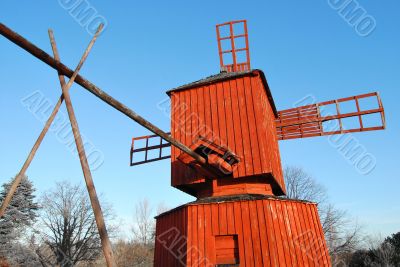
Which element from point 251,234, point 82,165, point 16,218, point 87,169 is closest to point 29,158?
point 82,165

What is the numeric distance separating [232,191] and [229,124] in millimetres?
2384

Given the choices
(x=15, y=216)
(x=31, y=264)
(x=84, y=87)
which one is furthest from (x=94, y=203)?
(x=15, y=216)

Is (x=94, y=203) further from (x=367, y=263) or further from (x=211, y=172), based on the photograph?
(x=367, y=263)

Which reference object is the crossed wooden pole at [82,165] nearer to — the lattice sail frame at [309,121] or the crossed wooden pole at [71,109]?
the crossed wooden pole at [71,109]

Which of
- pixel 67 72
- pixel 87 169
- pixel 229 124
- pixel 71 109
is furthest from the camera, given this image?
pixel 229 124

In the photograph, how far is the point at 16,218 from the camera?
33781mm

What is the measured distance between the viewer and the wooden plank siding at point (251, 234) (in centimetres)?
915

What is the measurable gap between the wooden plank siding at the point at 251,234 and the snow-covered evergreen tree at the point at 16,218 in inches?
1095

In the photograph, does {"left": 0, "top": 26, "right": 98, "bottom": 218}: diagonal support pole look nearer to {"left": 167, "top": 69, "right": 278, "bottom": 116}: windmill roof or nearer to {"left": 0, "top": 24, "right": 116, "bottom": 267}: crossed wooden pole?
{"left": 0, "top": 24, "right": 116, "bottom": 267}: crossed wooden pole

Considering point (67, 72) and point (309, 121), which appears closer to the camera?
point (67, 72)

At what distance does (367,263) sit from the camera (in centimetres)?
2638

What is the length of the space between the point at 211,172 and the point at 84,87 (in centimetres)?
503

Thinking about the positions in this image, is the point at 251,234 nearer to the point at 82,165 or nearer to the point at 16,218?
the point at 82,165

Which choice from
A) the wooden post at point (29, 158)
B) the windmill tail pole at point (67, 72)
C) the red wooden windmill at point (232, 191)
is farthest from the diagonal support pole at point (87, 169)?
the red wooden windmill at point (232, 191)
